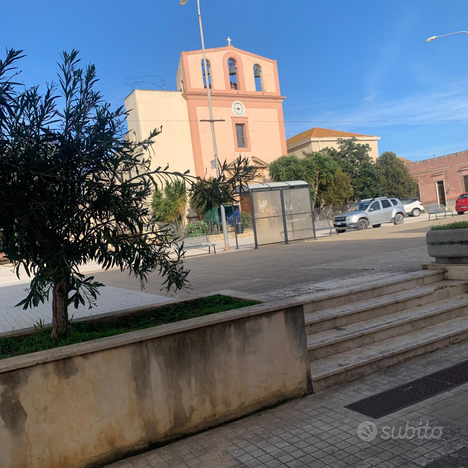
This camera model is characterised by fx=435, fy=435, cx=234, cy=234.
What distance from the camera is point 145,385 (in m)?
3.63

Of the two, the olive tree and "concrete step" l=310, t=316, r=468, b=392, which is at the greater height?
the olive tree

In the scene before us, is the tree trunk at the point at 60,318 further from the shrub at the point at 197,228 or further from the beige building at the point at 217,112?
the beige building at the point at 217,112

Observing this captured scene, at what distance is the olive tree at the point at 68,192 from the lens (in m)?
3.42

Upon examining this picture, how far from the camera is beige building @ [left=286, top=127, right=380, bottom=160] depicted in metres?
45.1

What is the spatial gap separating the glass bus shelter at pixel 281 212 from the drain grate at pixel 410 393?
14.6 metres

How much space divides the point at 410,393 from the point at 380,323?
1482mm

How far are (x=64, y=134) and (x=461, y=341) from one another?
5.25m

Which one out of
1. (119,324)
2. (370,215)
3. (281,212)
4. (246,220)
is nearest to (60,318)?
(119,324)

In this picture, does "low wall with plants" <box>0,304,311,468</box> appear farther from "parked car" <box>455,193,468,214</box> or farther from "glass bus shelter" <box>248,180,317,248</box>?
"parked car" <box>455,193,468,214</box>

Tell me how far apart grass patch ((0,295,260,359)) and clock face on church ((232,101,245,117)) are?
36.5 meters

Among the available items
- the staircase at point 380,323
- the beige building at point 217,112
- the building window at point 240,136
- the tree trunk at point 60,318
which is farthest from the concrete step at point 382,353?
the building window at point 240,136

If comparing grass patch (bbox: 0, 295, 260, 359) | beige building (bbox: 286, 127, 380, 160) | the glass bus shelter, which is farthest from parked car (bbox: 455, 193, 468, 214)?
grass patch (bbox: 0, 295, 260, 359)

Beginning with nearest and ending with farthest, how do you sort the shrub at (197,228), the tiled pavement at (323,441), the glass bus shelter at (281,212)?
the tiled pavement at (323,441) → the glass bus shelter at (281,212) → the shrub at (197,228)

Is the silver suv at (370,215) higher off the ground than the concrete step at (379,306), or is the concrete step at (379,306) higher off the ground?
the silver suv at (370,215)
